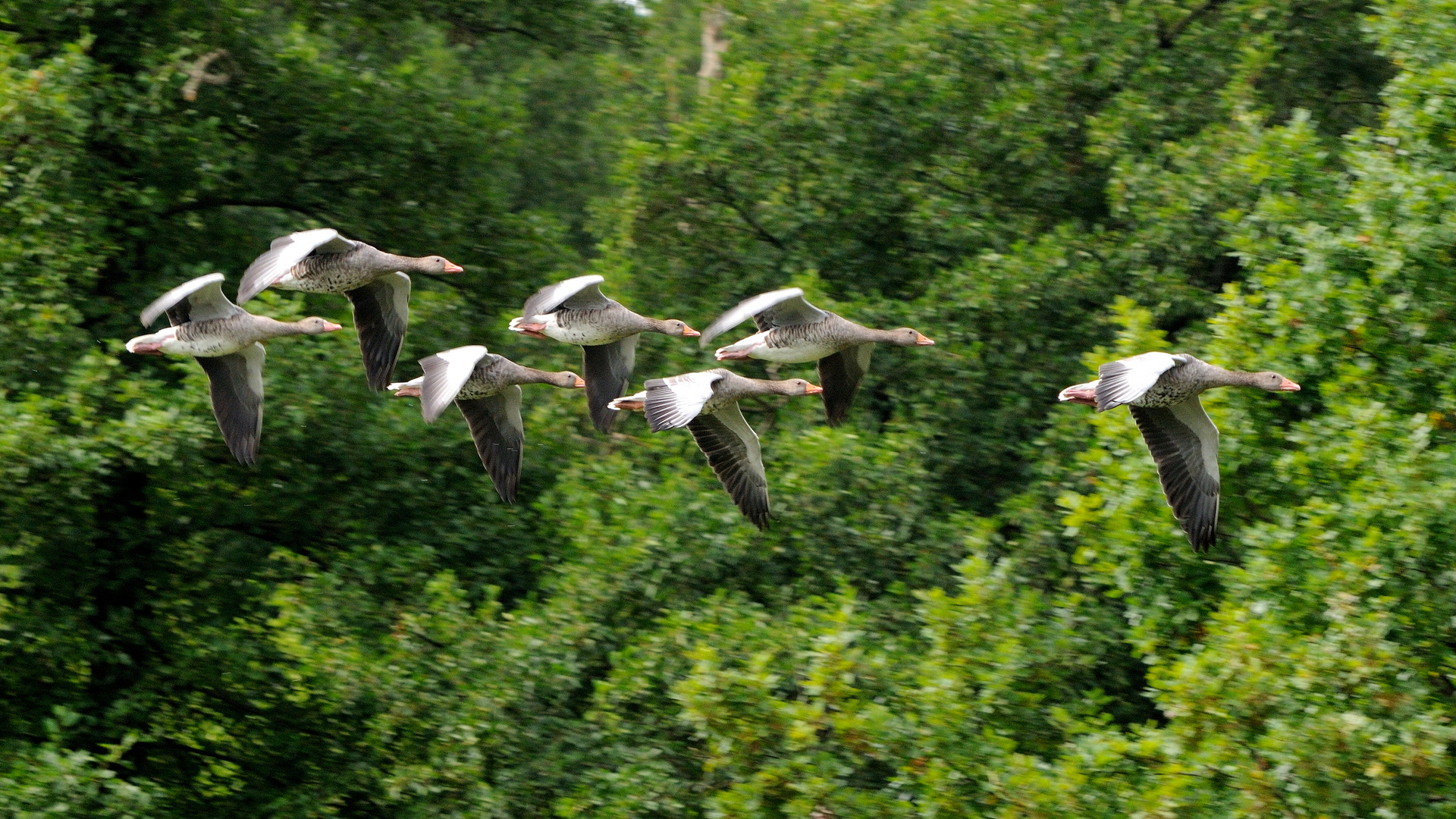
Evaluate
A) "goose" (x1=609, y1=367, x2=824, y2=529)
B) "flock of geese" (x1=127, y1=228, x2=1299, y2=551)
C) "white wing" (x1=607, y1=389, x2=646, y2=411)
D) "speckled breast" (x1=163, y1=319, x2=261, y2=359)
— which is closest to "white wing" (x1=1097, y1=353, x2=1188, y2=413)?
"flock of geese" (x1=127, y1=228, x2=1299, y2=551)

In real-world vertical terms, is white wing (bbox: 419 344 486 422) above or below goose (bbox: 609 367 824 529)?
above

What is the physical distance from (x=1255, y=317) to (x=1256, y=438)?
36.1 inches

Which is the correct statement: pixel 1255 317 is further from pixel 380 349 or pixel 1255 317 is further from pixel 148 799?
pixel 148 799

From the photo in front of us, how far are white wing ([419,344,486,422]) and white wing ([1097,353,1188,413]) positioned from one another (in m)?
A: 3.71

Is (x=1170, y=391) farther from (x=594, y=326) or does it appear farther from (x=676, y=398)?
(x=594, y=326)

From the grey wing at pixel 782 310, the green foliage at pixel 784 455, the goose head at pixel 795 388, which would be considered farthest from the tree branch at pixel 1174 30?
the grey wing at pixel 782 310

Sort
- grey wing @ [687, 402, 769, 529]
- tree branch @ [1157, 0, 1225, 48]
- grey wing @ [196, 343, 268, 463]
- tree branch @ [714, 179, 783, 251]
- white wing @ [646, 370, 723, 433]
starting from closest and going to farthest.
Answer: white wing @ [646, 370, 723, 433]
grey wing @ [196, 343, 268, 463]
grey wing @ [687, 402, 769, 529]
tree branch @ [714, 179, 783, 251]
tree branch @ [1157, 0, 1225, 48]

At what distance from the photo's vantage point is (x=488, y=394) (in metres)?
11.3

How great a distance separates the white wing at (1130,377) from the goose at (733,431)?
2341 millimetres

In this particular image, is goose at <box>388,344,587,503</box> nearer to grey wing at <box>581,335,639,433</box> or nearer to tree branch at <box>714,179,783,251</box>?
grey wing at <box>581,335,639,433</box>

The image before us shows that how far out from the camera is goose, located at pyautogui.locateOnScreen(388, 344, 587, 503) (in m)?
9.96

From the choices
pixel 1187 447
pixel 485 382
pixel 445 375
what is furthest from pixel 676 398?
pixel 1187 447

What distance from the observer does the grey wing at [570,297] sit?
388 inches

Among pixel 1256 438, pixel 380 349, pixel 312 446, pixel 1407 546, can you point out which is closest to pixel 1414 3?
pixel 1256 438
